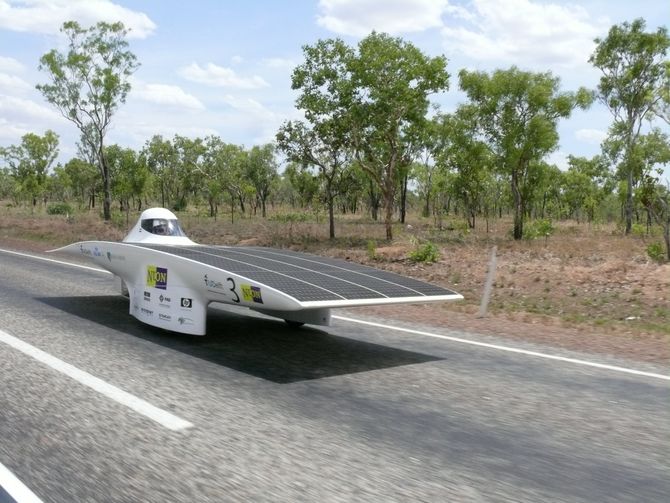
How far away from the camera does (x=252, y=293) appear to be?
5840 mm

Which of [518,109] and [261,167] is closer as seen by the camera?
[518,109]

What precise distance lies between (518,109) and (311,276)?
2914 centimetres

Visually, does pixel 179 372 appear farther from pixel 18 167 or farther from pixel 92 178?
pixel 92 178

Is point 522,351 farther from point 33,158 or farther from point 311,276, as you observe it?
point 33,158

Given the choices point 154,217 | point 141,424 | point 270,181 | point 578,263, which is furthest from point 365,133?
point 270,181

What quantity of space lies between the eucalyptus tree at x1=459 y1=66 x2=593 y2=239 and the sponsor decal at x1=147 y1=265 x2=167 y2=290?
28.6 meters

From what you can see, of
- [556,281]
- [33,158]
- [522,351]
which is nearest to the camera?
[522,351]

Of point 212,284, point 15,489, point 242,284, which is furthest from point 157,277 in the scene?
point 15,489

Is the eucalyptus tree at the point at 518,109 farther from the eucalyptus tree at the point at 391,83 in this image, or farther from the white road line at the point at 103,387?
the white road line at the point at 103,387

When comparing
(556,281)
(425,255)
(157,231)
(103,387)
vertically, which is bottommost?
(103,387)

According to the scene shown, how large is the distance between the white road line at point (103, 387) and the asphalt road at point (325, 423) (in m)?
0.07

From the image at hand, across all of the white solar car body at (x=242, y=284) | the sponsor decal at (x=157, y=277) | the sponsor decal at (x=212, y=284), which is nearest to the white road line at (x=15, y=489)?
the white solar car body at (x=242, y=284)

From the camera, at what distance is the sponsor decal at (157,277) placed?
7.11m

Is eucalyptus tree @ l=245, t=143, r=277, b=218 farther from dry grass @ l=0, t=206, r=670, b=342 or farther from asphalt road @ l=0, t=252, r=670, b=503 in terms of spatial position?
asphalt road @ l=0, t=252, r=670, b=503
